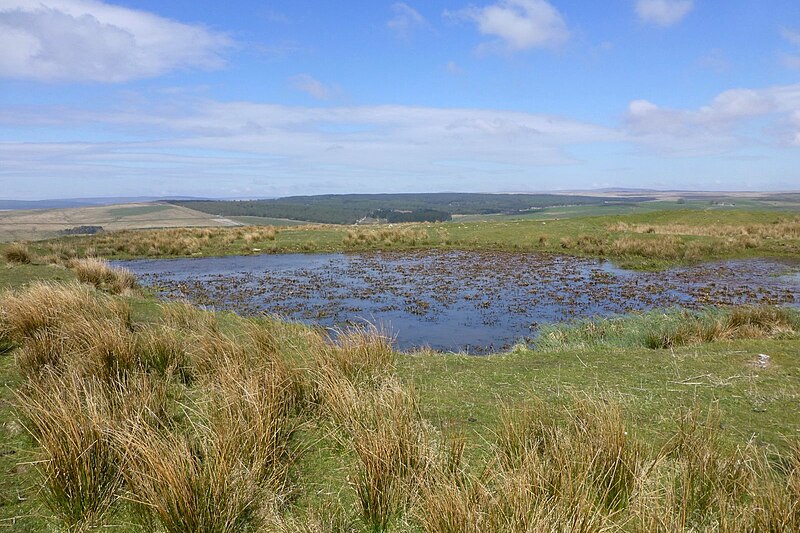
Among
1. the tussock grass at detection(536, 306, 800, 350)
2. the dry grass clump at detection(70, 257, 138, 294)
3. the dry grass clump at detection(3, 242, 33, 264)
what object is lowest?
the tussock grass at detection(536, 306, 800, 350)

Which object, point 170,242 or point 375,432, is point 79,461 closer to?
point 375,432

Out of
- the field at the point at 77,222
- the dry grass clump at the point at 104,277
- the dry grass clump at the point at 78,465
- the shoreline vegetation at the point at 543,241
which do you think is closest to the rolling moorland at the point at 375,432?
the dry grass clump at the point at 78,465

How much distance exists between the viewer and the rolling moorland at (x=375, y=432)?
9.76ft

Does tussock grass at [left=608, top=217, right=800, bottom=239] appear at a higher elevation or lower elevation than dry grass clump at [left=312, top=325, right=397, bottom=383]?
higher

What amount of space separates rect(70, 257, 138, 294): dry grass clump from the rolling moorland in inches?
223

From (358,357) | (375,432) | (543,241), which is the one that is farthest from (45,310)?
(543,241)

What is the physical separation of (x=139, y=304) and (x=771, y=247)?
93.4 ft

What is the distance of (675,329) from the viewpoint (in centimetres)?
880

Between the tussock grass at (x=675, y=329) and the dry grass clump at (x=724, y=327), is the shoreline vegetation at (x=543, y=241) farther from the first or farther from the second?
the dry grass clump at (x=724, y=327)

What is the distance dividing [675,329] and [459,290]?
7.99 metres

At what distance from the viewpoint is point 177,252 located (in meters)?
27.1

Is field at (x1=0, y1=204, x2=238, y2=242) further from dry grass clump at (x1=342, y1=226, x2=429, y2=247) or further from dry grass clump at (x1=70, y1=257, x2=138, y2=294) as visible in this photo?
dry grass clump at (x1=70, y1=257, x2=138, y2=294)

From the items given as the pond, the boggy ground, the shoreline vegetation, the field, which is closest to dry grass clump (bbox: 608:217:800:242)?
the shoreline vegetation

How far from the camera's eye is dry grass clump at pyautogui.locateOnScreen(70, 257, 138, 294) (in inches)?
512
